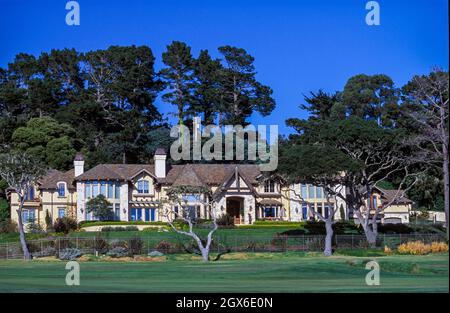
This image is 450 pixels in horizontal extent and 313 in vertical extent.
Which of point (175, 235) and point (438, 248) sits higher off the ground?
point (175, 235)

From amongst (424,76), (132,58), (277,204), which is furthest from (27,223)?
(424,76)

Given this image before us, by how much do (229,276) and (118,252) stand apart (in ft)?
52.7

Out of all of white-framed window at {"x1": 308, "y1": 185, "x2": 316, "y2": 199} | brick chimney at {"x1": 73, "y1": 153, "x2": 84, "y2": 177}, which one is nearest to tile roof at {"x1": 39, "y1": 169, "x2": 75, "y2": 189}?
brick chimney at {"x1": 73, "y1": 153, "x2": 84, "y2": 177}

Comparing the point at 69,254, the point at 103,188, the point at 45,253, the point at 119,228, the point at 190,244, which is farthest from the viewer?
the point at 103,188

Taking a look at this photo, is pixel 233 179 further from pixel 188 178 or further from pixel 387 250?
pixel 387 250

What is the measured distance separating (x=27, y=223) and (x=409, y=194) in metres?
38.2

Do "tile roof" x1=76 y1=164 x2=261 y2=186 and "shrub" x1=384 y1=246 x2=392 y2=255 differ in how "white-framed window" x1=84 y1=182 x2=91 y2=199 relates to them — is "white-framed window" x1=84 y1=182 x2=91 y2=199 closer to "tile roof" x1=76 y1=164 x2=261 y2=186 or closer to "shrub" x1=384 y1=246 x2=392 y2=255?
"tile roof" x1=76 y1=164 x2=261 y2=186

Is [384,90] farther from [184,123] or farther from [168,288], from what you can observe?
[168,288]

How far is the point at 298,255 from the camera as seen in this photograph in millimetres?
47562

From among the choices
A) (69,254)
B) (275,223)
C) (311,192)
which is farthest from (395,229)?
Answer: (69,254)

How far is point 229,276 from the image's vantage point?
32.5 metres

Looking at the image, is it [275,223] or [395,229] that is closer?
[395,229]

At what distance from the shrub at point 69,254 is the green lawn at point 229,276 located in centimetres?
151

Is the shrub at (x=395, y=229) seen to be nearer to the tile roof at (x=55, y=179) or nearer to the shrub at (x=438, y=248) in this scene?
the shrub at (x=438, y=248)
